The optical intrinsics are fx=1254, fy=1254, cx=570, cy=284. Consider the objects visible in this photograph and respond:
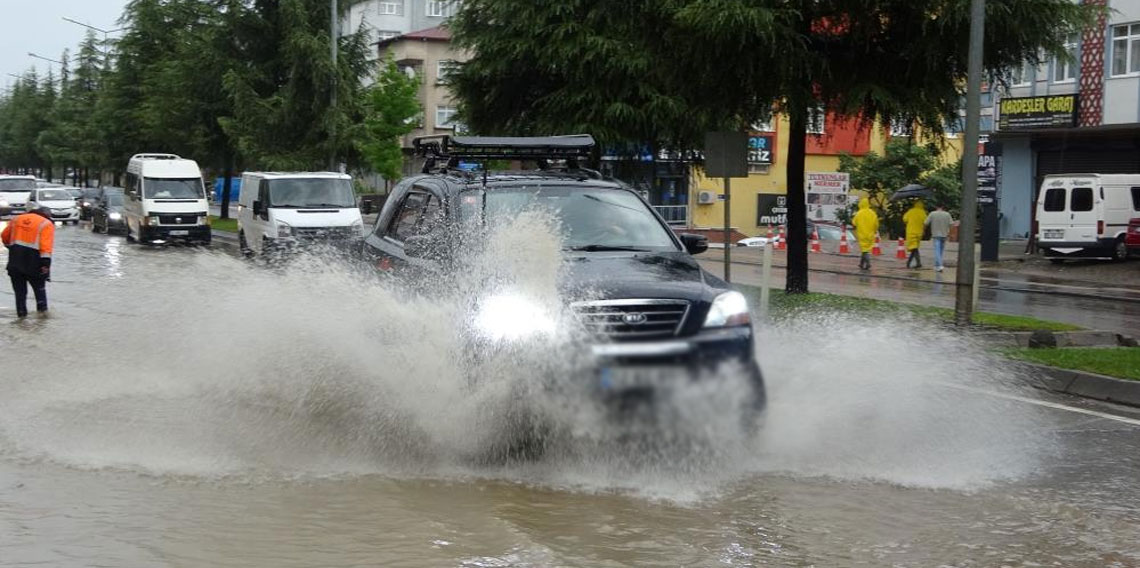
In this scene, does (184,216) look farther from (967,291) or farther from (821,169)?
(821,169)

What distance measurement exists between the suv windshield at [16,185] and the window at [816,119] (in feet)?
134

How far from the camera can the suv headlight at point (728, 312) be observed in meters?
7.03

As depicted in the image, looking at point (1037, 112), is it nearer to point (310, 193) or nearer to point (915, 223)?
point (915, 223)

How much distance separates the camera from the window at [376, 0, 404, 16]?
8475cm

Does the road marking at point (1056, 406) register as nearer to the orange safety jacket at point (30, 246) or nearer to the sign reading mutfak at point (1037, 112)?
the orange safety jacket at point (30, 246)

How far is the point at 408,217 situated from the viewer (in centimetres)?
930

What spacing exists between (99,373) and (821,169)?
2070 inches

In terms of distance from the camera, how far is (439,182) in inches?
351

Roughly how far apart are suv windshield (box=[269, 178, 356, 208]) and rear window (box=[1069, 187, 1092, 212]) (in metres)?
17.9

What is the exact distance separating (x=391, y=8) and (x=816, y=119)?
71.7 meters

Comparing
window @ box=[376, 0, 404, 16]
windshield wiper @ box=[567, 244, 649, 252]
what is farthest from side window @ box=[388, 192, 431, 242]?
window @ box=[376, 0, 404, 16]

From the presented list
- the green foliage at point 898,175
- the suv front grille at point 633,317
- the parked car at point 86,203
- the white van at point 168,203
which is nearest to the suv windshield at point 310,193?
the white van at point 168,203

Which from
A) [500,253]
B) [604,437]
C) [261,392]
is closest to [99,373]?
[261,392]

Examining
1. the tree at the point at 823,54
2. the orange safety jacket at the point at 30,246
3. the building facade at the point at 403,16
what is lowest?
the orange safety jacket at the point at 30,246
